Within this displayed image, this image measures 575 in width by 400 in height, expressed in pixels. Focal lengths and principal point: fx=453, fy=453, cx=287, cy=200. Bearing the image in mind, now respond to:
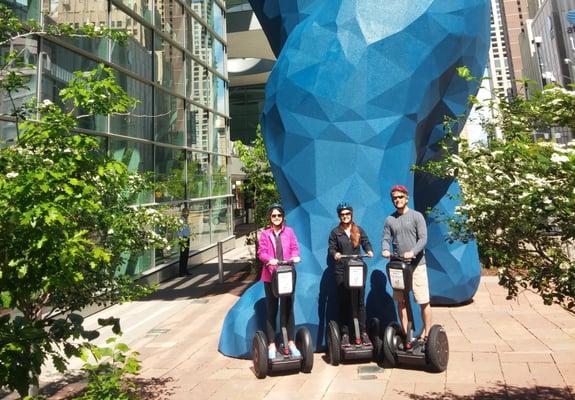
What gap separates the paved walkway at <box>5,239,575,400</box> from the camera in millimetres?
3619


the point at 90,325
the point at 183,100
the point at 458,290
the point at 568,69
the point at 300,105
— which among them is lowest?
the point at 90,325

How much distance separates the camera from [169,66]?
40.1ft

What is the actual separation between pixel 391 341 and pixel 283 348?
3.14 ft

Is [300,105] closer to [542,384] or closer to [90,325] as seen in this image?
[542,384]

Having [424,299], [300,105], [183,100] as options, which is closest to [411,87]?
[300,105]

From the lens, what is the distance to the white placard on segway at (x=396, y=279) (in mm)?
3820

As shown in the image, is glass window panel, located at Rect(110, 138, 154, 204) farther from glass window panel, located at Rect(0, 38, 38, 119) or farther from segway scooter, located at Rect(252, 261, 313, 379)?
segway scooter, located at Rect(252, 261, 313, 379)

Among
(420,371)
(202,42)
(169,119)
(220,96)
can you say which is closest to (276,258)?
(420,371)

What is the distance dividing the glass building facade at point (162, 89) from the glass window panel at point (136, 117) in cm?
2

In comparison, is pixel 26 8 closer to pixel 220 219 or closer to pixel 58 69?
pixel 58 69

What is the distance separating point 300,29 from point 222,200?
12038 millimetres

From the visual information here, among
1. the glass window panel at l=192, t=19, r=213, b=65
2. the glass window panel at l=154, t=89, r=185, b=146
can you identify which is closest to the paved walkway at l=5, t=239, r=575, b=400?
the glass window panel at l=154, t=89, r=185, b=146

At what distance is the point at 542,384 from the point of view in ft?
11.8

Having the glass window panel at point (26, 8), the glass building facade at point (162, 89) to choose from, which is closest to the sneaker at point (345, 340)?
the glass building facade at point (162, 89)
